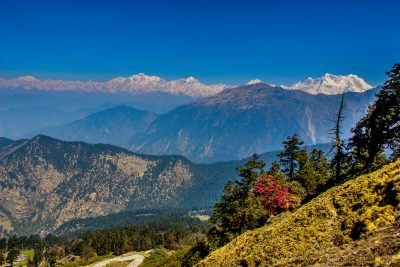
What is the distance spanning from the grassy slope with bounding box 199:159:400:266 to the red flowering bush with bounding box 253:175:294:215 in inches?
1120

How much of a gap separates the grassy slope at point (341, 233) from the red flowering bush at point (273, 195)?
93.3 feet

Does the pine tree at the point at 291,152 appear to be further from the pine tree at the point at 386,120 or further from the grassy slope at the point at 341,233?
the grassy slope at the point at 341,233

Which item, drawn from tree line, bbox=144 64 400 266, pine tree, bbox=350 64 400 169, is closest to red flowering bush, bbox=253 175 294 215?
tree line, bbox=144 64 400 266

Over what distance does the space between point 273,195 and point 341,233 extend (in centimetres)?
4067

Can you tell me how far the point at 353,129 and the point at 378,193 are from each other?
3465 cm

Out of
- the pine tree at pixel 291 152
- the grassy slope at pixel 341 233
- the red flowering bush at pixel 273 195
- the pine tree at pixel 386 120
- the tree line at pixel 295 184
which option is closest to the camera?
the grassy slope at pixel 341 233

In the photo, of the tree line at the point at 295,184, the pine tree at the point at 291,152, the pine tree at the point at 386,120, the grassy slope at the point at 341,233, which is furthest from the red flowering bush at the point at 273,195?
the pine tree at the point at 291,152

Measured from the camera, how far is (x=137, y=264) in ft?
350

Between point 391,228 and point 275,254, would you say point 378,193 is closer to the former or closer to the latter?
point 391,228

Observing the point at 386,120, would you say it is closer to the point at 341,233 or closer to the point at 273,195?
the point at 273,195

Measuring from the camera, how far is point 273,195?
68.6 metres

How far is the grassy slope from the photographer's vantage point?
23.7 meters

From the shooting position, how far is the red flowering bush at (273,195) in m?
65.4

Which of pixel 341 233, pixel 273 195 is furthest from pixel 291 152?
pixel 341 233
